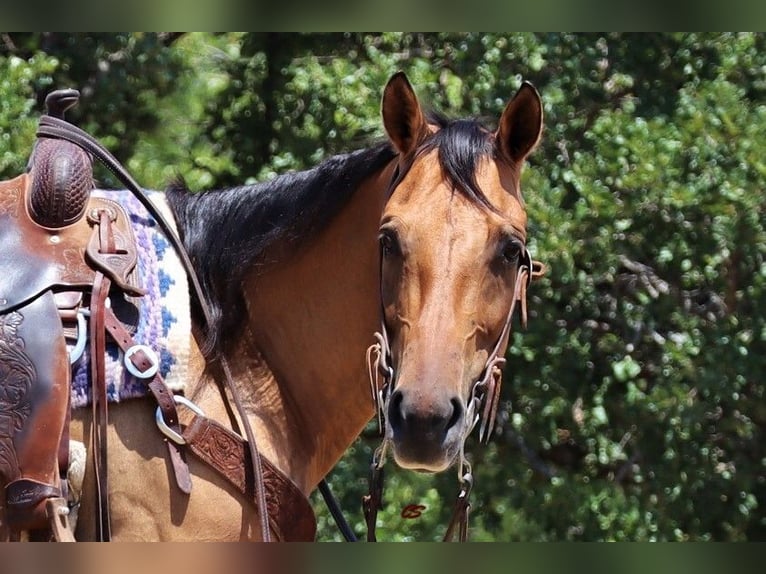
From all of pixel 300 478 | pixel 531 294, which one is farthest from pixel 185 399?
pixel 531 294

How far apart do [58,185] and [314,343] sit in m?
0.56

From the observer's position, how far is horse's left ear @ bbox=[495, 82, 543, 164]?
1940 millimetres

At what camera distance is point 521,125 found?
1.98m

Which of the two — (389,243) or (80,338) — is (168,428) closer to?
(80,338)

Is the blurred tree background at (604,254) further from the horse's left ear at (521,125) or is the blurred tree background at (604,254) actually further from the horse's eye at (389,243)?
the horse's eye at (389,243)

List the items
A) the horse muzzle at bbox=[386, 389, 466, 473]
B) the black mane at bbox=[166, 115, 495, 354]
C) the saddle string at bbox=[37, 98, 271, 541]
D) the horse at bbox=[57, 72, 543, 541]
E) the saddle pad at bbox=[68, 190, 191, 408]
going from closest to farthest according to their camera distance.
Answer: the horse muzzle at bbox=[386, 389, 466, 473]
the horse at bbox=[57, 72, 543, 541]
the saddle pad at bbox=[68, 190, 191, 408]
the saddle string at bbox=[37, 98, 271, 541]
the black mane at bbox=[166, 115, 495, 354]

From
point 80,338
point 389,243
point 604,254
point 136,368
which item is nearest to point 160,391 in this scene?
point 136,368

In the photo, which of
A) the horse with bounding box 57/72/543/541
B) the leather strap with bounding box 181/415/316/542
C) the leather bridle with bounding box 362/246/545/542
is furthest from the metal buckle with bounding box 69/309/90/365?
the leather bridle with bounding box 362/246/545/542

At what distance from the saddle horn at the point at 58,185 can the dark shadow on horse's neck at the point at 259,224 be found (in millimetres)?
255

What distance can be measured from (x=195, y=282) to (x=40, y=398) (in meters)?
0.36

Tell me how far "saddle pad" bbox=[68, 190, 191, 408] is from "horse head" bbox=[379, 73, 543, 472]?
38 centimetres

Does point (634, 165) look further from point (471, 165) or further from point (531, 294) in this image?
point (471, 165)

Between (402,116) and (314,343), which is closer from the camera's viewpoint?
(402,116)

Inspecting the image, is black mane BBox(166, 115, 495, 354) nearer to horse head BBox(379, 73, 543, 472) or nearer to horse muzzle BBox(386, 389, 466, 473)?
horse head BBox(379, 73, 543, 472)
